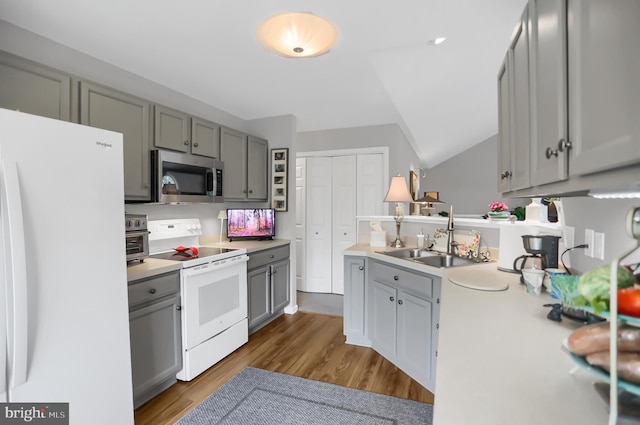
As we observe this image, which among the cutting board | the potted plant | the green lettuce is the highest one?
the potted plant

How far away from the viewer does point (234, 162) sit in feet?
10.7

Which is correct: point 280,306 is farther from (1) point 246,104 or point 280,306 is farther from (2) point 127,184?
(1) point 246,104

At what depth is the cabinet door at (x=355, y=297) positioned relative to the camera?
2.79m

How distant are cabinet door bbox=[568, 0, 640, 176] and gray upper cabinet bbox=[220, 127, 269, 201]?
2841mm

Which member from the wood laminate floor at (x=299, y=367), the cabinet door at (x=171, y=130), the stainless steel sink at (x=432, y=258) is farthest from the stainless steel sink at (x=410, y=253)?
the cabinet door at (x=171, y=130)

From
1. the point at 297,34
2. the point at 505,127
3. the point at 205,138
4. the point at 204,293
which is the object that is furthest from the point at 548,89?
the point at 205,138

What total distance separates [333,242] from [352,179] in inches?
37.8

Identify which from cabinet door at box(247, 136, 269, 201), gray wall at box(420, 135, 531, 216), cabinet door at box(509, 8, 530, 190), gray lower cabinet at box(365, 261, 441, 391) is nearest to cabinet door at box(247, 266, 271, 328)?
cabinet door at box(247, 136, 269, 201)

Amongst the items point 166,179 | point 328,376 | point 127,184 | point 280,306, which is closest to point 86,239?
point 127,184

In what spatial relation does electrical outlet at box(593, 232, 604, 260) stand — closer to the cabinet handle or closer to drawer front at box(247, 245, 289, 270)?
the cabinet handle

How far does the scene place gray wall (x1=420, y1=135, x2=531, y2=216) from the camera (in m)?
7.99

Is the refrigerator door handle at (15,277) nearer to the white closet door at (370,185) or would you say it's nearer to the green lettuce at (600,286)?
the green lettuce at (600,286)

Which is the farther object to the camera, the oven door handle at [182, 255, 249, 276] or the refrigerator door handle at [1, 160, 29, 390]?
the oven door handle at [182, 255, 249, 276]

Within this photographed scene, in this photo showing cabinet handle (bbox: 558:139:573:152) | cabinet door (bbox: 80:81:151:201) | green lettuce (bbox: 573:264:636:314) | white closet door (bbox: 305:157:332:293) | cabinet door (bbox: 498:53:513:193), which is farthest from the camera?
white closet door (bbox: 305:157:332:293)
